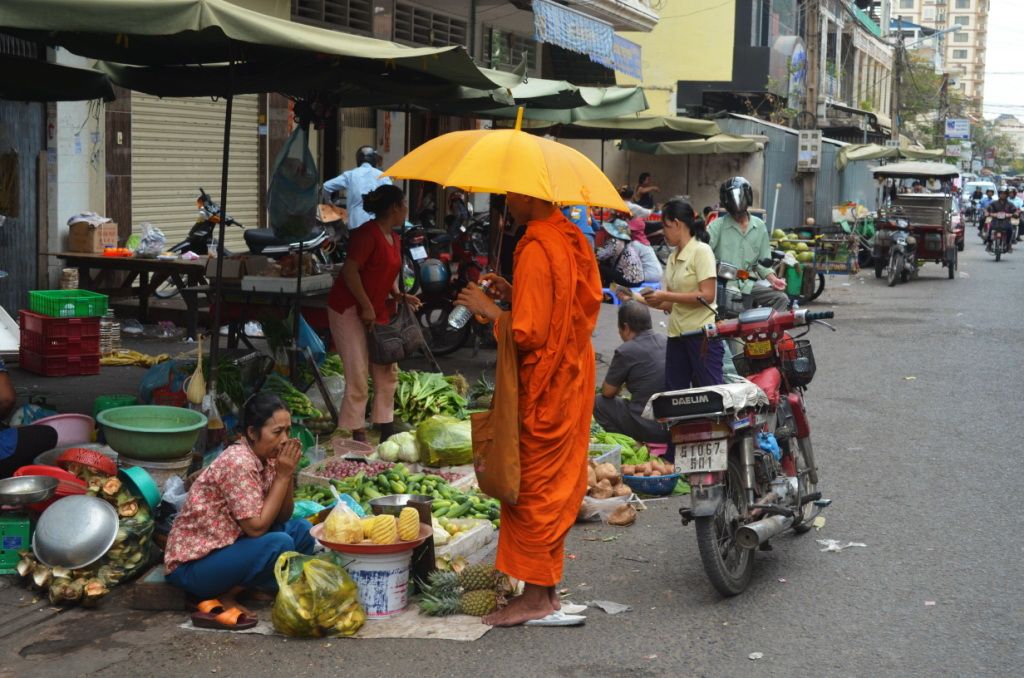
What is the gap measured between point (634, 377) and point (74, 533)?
4138mm

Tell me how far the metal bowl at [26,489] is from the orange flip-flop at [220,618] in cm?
102

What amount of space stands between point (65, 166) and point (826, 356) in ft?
28.2

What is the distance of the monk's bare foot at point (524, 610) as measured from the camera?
208 inches

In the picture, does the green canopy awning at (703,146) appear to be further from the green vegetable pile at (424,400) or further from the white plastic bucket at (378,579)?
the white plastic bucket at (378,579)

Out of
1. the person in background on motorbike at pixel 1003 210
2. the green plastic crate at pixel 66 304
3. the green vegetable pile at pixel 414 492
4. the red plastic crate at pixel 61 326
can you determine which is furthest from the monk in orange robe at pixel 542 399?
the person in background on motorbike at pixel 1003 210

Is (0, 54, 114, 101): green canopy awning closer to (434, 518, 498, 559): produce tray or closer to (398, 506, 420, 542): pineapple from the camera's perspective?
(434, 518, 498, 559): produce tray

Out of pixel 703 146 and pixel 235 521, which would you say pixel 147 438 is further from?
pixel 703 146

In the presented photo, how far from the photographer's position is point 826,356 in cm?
1353

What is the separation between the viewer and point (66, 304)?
10.1 metres

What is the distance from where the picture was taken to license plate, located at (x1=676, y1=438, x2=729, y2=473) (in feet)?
18.2

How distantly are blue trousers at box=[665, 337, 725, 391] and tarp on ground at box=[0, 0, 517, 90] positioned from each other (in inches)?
87.9

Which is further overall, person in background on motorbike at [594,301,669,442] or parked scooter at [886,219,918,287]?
parked scooter at [886,219,918,287]

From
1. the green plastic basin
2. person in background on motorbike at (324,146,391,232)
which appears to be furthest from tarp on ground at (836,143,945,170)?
the green plastic basin

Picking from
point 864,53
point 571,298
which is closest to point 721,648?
point 571,298
